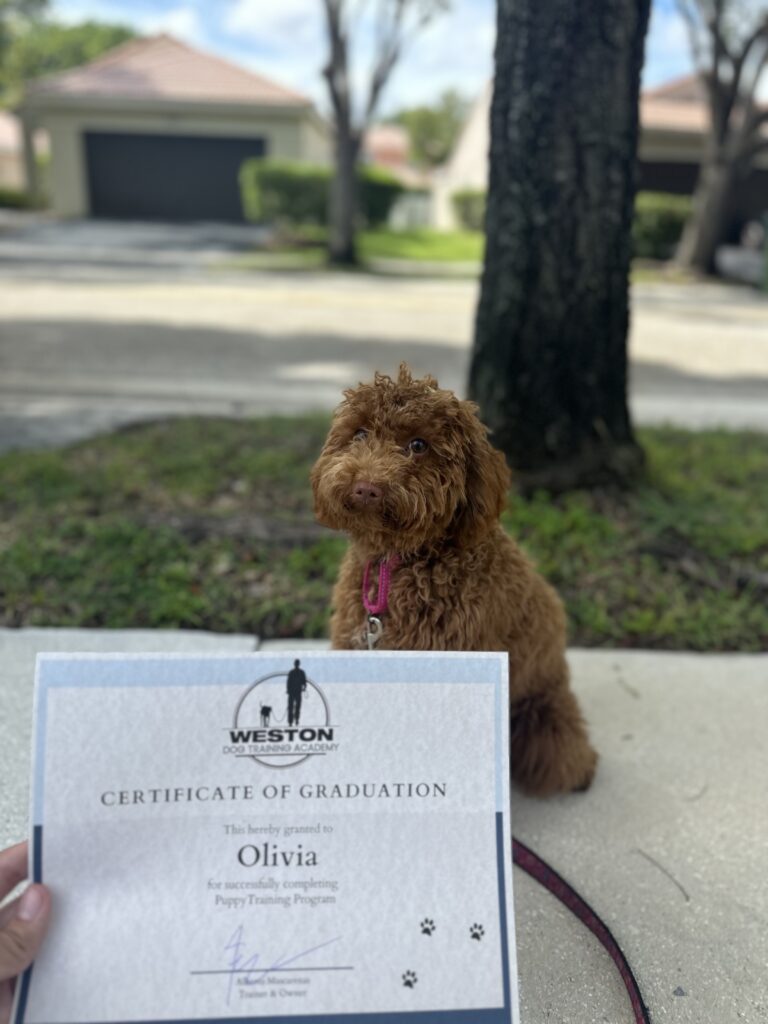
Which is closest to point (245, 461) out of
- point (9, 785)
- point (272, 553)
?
point (272, 553)

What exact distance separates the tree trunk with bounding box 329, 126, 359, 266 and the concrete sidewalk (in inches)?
656

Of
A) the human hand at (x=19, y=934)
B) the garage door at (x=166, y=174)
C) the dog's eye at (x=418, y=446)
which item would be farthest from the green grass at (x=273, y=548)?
the garage door at (x=166, y=174)

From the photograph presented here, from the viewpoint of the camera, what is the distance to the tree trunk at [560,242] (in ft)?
11.2

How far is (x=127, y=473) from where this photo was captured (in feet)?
14.5

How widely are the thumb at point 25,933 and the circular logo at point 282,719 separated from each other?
1.30 feet

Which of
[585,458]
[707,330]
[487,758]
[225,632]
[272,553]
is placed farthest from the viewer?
[707,330]

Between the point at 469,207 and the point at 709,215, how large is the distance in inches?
551

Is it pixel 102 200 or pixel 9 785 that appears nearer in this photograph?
pixel 9 785

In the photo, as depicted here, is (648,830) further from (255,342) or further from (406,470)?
(255,342)

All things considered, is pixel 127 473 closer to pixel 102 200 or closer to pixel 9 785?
pixel 9 785

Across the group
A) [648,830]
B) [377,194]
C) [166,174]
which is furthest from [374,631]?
[166,174]

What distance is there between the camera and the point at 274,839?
1357mm

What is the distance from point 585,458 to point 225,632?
2.02 meters
